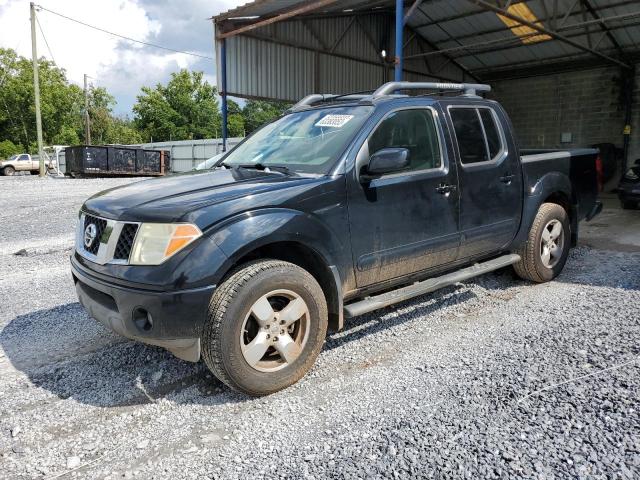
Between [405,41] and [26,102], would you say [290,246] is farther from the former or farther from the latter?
[26,102]

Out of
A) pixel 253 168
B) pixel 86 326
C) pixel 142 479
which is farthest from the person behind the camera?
pixel 86 326

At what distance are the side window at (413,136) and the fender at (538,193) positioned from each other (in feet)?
4.54

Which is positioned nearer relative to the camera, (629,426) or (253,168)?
(629,426)

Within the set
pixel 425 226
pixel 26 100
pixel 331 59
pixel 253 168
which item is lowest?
pixel 425 226

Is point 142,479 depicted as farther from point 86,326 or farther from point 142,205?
point 86,326

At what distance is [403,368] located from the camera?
3410 millimetres

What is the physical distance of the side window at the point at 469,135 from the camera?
169 inches

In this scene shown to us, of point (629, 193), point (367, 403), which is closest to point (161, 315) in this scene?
point (367, 403)

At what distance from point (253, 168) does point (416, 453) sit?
2.30m

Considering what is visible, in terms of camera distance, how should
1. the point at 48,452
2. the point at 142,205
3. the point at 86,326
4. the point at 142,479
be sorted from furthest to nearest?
the point at 86,326 → the point at 142,205 → the point at 48,452 → the point at 142,479

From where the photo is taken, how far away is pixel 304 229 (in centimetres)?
313

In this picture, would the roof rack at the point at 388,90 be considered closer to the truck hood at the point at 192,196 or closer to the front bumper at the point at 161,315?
the truck hood at the point at 192,196

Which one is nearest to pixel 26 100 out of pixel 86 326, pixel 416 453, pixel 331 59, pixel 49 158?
pixel 49 158

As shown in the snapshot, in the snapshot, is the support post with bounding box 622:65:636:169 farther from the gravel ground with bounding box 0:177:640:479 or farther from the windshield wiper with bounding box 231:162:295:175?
the windshield wiper with bounding box 231:162:295:175
